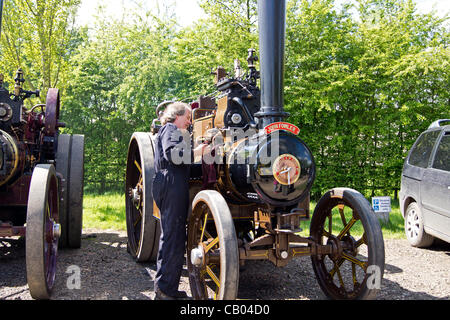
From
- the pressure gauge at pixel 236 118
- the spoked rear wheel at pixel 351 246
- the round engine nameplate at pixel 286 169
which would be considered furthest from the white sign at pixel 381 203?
the round engine nameplate at pixel 286 169

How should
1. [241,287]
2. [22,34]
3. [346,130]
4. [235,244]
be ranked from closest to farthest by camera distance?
[235,244] < [241,287] < [22,34] < [346,130]

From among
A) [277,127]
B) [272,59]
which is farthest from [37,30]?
[277,127]

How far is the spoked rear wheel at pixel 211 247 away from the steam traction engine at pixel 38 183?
110cm

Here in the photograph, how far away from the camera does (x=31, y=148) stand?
443 centimetres

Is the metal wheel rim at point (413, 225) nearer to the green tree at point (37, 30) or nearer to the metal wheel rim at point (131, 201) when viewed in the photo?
the metal wheel rim at point (131, 201)

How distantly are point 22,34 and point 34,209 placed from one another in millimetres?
5648

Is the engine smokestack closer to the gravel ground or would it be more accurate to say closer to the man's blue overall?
the man's blue overall

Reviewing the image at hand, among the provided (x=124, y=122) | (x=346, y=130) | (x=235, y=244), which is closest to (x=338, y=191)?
(x=235, y=244)

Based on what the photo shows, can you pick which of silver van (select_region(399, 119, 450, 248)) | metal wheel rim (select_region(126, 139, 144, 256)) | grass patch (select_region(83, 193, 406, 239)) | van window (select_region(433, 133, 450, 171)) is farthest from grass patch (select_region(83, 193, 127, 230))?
van window (select_region(433, 133, 450, 171))

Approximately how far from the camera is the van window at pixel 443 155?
4.77m

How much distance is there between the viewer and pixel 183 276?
13.0ft

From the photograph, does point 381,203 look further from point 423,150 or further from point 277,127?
point 277,127
